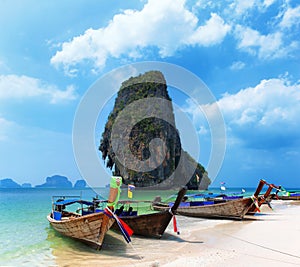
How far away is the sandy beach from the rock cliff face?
50034 millimetres

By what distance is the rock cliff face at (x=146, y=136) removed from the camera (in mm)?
62000

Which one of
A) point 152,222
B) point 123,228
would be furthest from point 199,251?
point 123,228

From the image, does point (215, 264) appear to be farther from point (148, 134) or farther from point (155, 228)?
point (148, 134)

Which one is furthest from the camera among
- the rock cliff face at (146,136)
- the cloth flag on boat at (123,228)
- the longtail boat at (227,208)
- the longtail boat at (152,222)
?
the rock cliff face at (146,136)

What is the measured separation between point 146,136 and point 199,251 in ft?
178

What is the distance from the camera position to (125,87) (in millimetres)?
69312

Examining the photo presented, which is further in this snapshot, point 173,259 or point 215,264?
point 173,259

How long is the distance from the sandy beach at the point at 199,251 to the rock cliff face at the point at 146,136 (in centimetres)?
5003

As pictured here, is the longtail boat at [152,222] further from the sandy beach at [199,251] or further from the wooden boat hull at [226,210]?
the wooden boat hull at [226,210]

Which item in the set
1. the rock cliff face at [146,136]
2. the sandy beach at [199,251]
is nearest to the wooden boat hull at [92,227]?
the sandy beach at [199,251]

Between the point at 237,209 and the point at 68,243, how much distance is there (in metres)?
10.2

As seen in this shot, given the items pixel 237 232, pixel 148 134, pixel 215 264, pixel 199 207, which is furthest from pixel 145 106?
pixel 215 264

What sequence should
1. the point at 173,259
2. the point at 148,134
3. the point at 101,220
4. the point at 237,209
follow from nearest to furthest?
1. the point at 173,259
2. the point at 101,220
3. the point at 237,209
4. the point at 148,134

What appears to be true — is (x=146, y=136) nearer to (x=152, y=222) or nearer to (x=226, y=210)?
(x=226, y=210)
